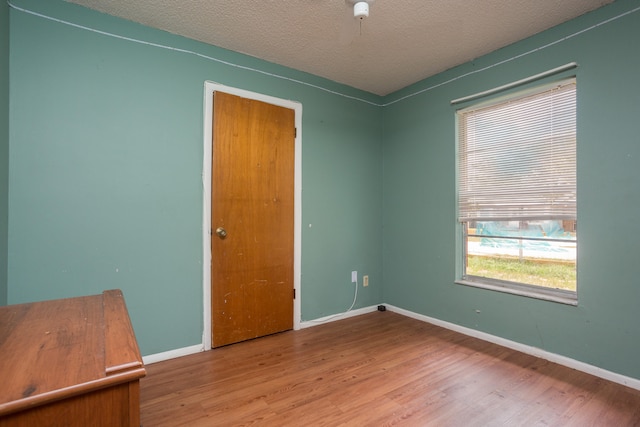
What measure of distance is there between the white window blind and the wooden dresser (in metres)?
2.79

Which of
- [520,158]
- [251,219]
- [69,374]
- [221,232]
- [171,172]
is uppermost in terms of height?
[520,158]

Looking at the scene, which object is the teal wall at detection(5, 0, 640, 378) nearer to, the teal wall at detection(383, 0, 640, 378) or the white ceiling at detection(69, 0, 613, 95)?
the teal wall at detection(383, 0, 640, 378)

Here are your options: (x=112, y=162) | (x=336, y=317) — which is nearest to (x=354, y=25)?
(x=112, y=162)

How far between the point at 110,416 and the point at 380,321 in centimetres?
281

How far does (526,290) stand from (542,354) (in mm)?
480

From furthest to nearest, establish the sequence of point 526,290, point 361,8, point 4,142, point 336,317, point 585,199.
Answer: point 336,317 → point 526,290 → point 585,199 → point 361,8 → point 4,142

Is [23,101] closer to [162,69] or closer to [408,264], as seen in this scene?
[162,69]

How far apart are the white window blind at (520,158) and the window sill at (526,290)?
0.58 meters

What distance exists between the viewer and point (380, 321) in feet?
10.6

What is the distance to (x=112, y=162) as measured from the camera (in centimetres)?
219

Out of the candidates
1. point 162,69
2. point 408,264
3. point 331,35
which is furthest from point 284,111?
point 408,264

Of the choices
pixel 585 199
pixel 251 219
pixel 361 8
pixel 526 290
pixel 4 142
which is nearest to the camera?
pixel 4 142

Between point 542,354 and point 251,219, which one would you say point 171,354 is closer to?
point 251,219

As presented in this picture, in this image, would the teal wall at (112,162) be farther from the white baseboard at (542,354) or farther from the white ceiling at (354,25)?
the white baseboard at (542,354)
